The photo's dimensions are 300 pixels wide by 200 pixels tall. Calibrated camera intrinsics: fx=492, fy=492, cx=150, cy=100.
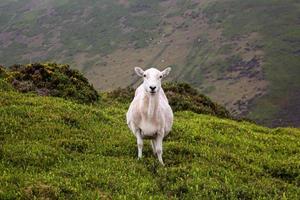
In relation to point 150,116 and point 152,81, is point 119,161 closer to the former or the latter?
point 150,116

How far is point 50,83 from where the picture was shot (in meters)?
31.5

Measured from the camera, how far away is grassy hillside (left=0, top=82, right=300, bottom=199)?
1387 centimetres

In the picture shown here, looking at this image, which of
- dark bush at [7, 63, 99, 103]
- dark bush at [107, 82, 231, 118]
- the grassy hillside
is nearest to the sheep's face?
the grassy hillside

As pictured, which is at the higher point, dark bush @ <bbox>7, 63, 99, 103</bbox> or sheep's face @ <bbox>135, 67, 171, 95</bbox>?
sheep's face @ <bbox>135, 67, 171, 95</bbox>

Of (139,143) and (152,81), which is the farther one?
(139,143)

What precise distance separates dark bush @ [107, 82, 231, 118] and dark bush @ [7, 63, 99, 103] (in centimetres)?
424

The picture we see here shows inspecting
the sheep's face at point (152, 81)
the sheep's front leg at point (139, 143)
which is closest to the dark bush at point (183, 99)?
the sheep's front leg at point (139, 143)

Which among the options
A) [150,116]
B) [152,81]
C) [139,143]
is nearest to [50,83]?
[139,143]

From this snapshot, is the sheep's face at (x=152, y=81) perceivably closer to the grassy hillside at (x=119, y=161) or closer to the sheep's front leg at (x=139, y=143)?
the sheep's front leg at (x=139, y=143)

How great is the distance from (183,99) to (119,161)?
767 inches

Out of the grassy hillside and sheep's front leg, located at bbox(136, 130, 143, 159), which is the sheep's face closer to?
sheep's front leg, located at bbox(136, 130, 143, 159)

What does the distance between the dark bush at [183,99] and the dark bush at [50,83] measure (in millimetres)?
4237

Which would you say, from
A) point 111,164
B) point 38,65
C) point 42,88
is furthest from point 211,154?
point 38,65

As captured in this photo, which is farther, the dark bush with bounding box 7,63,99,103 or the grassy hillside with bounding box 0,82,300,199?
the dark bush with bounding box 7,63,99,103
